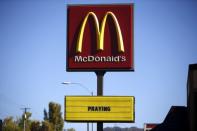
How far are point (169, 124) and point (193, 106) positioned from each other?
676cm

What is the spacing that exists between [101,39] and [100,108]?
425cm

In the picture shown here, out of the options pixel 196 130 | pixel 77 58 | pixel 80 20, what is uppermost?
pixel 80 20

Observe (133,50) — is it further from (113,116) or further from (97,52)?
(113,116)

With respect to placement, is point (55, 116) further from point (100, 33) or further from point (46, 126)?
point (100, 33)

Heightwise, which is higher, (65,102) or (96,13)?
(96,13)

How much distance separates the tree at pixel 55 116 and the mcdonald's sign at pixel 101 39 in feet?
285

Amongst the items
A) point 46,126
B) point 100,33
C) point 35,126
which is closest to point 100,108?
point 100,33

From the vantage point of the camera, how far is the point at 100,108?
1307 inches

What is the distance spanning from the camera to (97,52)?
3359 cm

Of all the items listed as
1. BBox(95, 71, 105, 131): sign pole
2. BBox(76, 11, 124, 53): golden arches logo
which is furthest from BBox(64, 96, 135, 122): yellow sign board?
BBox(76, 11, 124, 53): golden arches logo

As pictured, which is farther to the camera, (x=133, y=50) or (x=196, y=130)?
(x=133, y=50)

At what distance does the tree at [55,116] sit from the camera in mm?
119938

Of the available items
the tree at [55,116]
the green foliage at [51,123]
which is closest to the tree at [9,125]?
the green foliage at [51,123]

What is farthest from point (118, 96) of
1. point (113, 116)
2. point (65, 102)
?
point (65, 102)
